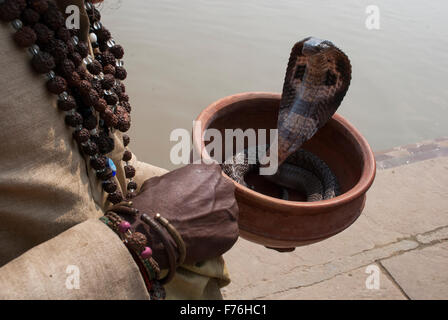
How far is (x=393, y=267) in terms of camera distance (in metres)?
2.09

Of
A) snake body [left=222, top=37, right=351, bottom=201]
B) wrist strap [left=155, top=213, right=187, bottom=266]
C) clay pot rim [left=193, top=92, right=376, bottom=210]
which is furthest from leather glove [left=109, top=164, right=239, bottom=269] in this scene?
snake body [left=222, top=37, right=351, bottom=201]

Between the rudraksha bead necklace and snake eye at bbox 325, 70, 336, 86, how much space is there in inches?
32.8

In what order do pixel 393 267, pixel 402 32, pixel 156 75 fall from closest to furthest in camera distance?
1. pixel 393 267
2. pixel 156 75
3. pixel 402 32

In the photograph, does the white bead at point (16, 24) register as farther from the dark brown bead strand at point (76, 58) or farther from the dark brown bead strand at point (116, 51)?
the dark brown bead strand at point (116, 51)

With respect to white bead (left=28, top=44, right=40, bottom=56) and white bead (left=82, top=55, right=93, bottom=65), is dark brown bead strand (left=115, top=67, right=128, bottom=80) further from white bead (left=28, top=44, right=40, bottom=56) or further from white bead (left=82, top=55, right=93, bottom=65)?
white bead (left=28, top=44, right=40, bottom=56)

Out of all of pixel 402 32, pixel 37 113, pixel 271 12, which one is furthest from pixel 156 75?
pixel 402 32

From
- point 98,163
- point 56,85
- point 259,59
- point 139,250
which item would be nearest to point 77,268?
point 139,250

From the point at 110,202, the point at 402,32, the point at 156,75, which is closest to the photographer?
the point at 110,202

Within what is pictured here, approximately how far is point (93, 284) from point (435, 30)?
7283mm

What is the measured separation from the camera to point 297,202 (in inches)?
42.7

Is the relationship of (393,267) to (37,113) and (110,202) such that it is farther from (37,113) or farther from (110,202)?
(37,113)

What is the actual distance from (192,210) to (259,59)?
4270 millimetres

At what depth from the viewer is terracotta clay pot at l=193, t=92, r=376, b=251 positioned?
1078mm
